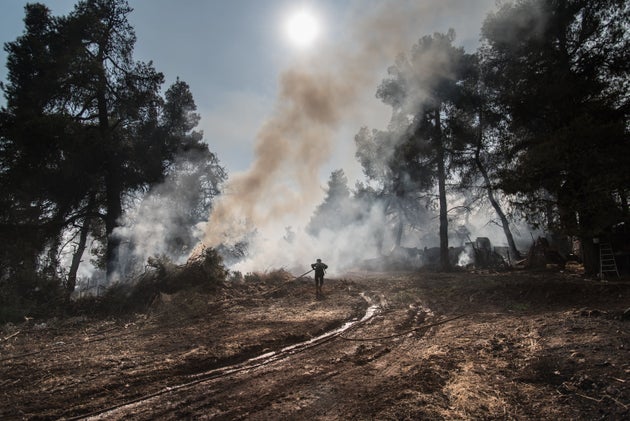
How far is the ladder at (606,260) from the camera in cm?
1320

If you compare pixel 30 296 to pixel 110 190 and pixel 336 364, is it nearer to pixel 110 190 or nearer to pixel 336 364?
pixel 110 190

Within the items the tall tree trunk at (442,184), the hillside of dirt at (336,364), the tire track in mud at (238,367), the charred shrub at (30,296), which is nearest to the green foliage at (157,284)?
the charred shrub at (30,296)

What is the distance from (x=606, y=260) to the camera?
44.0ft

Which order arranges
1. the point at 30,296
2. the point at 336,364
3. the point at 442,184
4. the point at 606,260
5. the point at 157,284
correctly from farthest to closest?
the point at 442,184
the point at 157,284
the point at 606,260
the point at 30,296
the point at 336,364

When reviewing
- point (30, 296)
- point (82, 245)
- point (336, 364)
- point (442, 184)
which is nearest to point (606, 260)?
point (442, 184)

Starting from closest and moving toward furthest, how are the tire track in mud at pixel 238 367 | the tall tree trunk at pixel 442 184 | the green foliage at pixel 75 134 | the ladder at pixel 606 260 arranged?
the tire track in mud at pixel 238 367 < the ladder at pixel 606 260 < the green foliage at pixel 75 134 < the tall tree trunk at pixel 442 184

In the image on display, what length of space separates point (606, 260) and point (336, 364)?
12989mm

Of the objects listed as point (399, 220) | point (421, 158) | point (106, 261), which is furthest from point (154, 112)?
point (399, 220)

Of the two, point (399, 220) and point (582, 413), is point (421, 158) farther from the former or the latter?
point (582, 413)

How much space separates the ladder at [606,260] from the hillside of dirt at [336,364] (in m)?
4.10

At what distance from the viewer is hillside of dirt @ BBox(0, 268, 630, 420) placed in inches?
166

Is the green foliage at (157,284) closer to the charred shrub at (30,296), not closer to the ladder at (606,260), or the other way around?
Result: the charred shrub at (30,296)

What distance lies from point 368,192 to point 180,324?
28231 mm

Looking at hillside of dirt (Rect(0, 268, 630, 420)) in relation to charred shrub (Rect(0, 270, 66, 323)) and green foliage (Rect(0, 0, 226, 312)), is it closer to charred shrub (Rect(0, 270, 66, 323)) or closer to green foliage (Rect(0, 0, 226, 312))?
charred shrub (Rect(0, 270, 66, 323))
